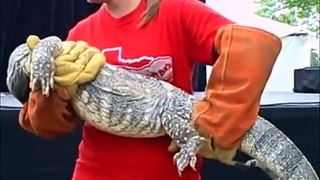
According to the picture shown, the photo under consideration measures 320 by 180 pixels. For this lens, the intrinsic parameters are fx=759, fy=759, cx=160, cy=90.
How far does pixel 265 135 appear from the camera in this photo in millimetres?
1270

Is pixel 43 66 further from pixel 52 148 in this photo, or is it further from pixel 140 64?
pixel 52 148

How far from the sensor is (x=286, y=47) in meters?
4.23

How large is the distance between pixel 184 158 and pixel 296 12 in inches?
131

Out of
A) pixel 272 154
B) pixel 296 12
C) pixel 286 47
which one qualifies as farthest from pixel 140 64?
pixel 296 12

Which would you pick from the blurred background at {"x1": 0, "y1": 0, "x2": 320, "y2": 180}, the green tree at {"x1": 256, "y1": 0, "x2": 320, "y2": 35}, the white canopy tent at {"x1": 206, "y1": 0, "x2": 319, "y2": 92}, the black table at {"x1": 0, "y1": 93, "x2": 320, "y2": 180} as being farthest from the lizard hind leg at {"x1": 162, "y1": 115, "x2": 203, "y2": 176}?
the green tree at {"x1": 256, "y1": 0, "x2": 320, "y2": 35}

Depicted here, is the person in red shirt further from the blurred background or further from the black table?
the black table

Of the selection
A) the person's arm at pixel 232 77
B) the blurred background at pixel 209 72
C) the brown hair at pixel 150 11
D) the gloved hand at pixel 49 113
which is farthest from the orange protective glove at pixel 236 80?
the blurred background at pixel 209 72

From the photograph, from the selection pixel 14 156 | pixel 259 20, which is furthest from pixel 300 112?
pixel 259 20

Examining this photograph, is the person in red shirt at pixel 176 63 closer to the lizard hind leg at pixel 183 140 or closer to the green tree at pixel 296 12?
the lizard hind leg at pixel 183 140

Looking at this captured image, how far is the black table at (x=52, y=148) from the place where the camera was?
7.69ft

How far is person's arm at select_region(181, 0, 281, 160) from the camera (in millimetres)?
1186

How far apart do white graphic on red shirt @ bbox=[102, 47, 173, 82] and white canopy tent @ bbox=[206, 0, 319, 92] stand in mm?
2419

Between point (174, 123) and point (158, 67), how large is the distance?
0.10m

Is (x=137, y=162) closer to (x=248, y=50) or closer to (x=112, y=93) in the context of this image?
(x=112, y=93)
